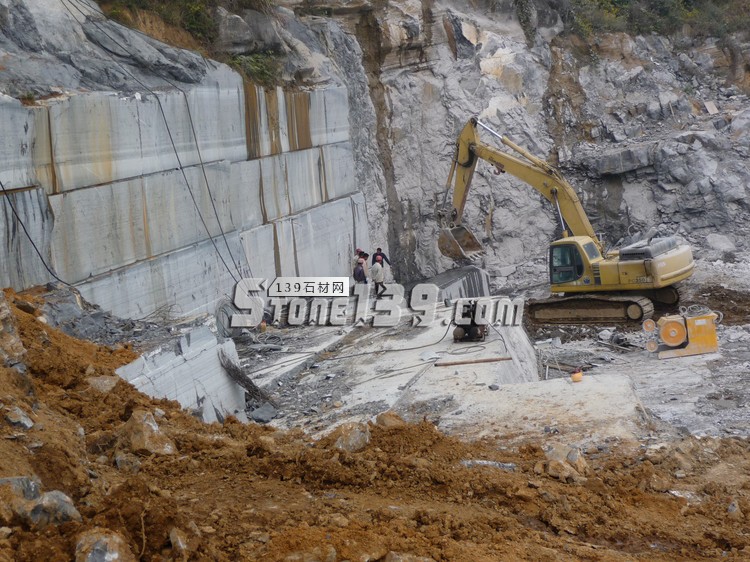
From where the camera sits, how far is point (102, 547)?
3.97 metres

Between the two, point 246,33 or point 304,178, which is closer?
point 246,33

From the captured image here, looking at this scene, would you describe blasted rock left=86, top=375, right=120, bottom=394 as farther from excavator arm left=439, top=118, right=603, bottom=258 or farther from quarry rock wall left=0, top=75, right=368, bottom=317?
excavator arm left=439, top=118, right=603, bottom=258

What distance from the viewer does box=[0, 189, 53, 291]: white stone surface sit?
9656 mm

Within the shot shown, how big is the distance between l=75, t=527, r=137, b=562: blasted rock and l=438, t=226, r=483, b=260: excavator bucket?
561 inches

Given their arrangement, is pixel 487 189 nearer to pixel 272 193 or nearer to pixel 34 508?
pixel 272 193

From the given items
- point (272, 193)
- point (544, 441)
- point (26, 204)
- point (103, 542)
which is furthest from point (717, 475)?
point (272, 193)

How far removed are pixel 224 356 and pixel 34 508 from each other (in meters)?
5.71

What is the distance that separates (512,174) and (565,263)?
2.24 metres

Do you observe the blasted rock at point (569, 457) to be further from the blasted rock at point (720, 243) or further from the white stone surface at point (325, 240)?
the blasted rock at point (720, 243)

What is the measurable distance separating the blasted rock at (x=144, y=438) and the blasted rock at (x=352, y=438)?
1265mm

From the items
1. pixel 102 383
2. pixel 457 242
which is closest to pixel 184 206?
pixel 102 383

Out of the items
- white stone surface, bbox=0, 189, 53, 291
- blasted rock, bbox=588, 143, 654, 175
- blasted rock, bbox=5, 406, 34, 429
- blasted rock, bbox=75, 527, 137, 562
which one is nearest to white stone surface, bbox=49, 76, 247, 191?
white stone surface, bbox=0, 189, 53, 291

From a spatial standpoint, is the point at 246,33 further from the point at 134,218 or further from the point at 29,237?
the point at 29,237

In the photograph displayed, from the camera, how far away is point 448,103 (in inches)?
825
